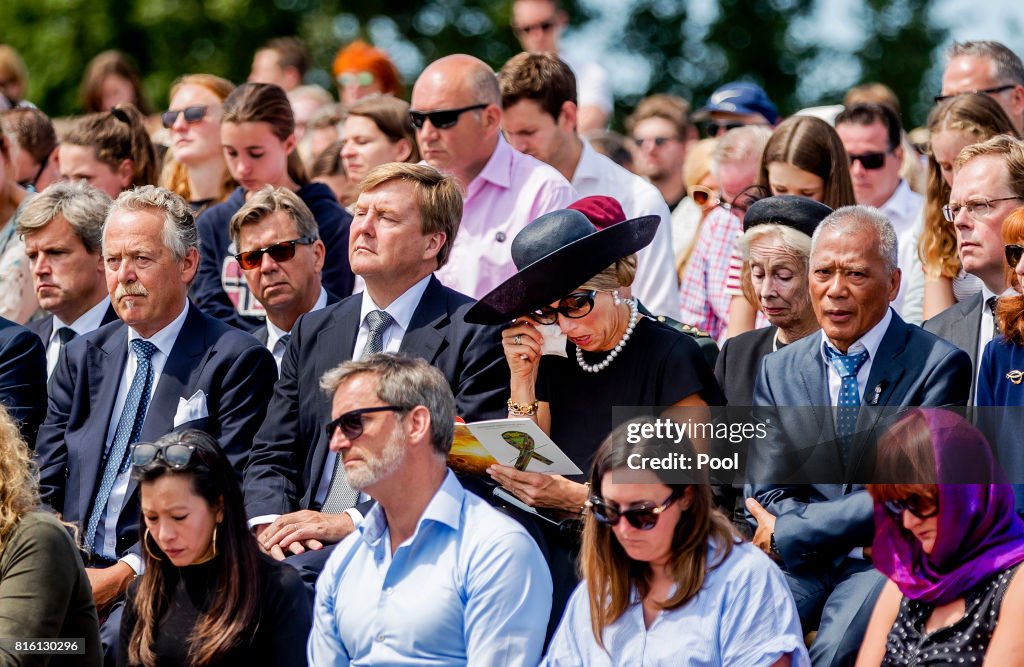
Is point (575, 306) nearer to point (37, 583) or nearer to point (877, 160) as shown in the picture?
point (37, 583)

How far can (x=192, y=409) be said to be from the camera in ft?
20.7

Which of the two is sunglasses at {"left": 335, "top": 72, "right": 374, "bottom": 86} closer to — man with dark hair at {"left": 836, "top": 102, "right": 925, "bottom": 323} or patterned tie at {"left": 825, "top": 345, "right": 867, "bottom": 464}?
man with dark hair at {"left": 836, "top": 102, "right": 925, "bottom": 323}

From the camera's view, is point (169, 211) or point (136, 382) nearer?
point (136, 382)

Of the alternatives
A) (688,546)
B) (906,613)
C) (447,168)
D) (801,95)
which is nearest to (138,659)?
(688,546)

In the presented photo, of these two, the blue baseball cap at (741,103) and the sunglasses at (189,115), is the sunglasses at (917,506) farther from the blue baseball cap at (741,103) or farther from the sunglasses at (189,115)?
the sunglasses at (189,115)

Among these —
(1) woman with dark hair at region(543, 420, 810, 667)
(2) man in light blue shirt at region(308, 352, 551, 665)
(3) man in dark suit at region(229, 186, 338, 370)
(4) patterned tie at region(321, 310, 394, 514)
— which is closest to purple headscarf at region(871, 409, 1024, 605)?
(1) woman with dark hair at region(543, 420, 810, 667)

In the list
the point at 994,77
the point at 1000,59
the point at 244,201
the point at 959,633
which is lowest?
the point at 959,633

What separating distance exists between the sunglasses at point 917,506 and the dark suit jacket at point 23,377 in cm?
396

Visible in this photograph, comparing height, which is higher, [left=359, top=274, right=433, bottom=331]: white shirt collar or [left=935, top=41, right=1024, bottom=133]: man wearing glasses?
[left=935, top=41, right=1024, bottom=133]: man wearing glasses

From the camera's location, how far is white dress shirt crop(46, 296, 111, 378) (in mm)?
7426

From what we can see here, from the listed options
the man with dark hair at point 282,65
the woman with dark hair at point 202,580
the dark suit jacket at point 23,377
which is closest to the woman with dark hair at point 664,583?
the woman with dark hair at point 202,580

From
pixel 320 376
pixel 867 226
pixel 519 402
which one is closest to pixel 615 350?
pixel 519 402

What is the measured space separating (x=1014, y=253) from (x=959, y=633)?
1674 millimetres

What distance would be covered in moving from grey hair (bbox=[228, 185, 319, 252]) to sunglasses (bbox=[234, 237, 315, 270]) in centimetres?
10
